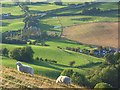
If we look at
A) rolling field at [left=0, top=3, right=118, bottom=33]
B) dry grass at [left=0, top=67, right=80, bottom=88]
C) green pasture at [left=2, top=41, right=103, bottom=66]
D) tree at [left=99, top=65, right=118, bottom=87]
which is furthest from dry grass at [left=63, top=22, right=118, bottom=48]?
dry grass at [left=0, top=67, right=80, bottom=88]

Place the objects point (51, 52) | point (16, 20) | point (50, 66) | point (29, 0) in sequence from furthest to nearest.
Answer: point (29, 0)
point (16, 20)
point (51, 52)
point (50, 66)

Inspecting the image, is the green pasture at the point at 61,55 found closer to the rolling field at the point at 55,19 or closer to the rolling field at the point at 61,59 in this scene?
the rolling field at the point at 61,59

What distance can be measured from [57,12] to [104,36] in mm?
40400

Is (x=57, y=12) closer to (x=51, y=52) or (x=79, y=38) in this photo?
(x=79, y=38)

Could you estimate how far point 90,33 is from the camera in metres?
109

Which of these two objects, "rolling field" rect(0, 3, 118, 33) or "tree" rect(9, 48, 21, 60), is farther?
"rolling field" rect(0, 3, 118, 33)

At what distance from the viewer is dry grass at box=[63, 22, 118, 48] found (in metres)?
98.7

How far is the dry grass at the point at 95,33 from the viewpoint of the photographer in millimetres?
98688

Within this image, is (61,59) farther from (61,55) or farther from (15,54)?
(15,54)

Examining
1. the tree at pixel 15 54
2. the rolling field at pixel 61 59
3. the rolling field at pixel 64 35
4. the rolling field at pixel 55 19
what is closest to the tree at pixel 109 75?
the rolling field at pixel 64 35

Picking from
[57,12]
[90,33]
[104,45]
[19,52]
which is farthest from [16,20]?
[19,52]

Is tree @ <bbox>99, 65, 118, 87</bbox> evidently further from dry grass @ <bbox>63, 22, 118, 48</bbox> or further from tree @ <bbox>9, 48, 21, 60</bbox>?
dry grass @ <bbox>63, 22, 118, 48</bbox>

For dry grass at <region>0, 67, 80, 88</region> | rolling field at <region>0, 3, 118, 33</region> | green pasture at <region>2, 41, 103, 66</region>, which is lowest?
green pasture at <region>2, 41, 103, 66</region>

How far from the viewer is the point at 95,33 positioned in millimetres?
109250
